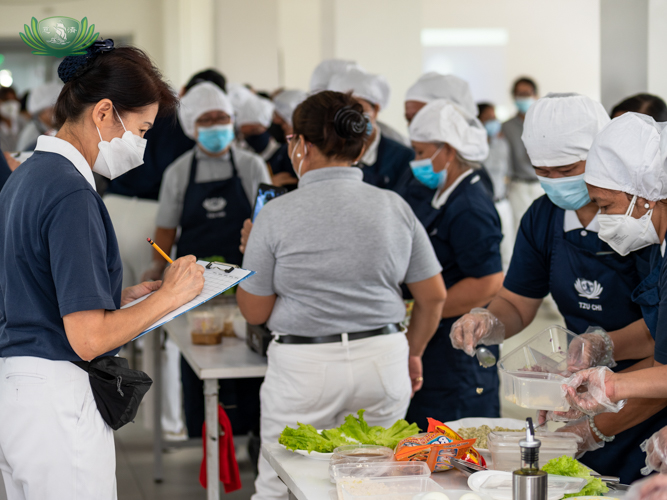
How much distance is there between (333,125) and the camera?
2.34 m

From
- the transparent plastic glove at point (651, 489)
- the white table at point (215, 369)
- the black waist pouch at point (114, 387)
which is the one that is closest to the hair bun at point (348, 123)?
the white table at point (215, 369)

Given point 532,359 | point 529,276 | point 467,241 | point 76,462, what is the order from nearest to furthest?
point 76,462 < point 532,359 < point 529,276 < point 467,241

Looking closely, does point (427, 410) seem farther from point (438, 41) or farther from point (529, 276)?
point (438, 41)

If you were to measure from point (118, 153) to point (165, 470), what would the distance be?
280 cm

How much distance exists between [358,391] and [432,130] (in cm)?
116

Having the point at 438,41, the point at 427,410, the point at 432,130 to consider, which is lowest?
the point at 427,410

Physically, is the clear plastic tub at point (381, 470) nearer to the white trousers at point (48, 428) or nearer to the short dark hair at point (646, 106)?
the white trousers at point (48, 428)

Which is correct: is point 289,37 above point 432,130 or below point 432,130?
above

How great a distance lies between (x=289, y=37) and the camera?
1291 centimetres

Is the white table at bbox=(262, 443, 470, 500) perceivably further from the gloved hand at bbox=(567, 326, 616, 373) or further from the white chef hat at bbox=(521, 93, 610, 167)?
the white chef hat at bbox=(521, 93, 610, 167)

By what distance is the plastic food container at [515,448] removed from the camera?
5.55 feet

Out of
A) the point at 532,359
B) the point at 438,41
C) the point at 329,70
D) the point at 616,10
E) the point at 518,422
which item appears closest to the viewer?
the point at 532,359

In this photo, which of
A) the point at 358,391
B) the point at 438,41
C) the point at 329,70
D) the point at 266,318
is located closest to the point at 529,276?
the point at 358,391

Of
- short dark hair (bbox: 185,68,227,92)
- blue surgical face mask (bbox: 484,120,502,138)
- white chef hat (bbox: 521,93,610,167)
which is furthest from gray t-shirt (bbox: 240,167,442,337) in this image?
blue surgical face mask (bbox: 484,120,502,138)
